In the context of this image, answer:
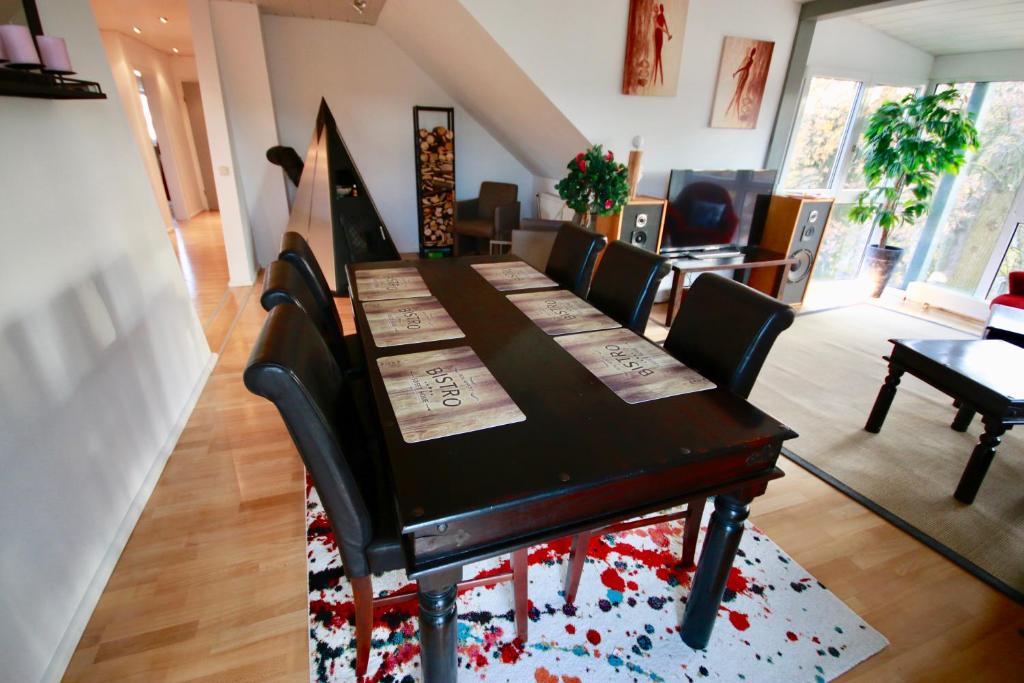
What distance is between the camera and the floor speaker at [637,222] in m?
3.47

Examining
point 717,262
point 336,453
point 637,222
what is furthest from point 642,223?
point 336,453

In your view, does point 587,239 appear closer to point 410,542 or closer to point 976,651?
point 410,542

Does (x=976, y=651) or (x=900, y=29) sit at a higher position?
(x=900, y=29)

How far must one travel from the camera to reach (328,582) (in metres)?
1.58

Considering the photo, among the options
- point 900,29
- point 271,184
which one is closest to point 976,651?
point 900,29

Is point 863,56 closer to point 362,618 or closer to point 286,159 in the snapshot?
point 286,159

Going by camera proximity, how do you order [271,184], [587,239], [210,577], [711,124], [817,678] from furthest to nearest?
[271,184] → [711,124] → [587,239] → [210,577] → [817,678]

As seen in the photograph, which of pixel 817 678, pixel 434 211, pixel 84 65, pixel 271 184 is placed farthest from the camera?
pixel 434 211

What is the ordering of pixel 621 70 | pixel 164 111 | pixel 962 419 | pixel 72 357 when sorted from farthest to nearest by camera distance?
pixel 164 111
pixel 621 70
pixel 962 419
pixel 72 357

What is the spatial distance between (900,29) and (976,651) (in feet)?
15.7

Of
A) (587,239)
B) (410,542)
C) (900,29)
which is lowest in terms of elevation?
(410,542)

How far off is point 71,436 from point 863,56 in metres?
6.07

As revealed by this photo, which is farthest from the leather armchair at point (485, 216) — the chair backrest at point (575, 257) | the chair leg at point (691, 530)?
the chair leg at point (691, 530)

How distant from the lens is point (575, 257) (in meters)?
2.28
